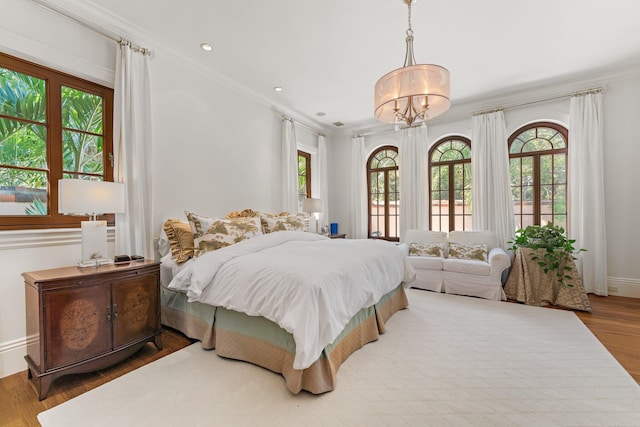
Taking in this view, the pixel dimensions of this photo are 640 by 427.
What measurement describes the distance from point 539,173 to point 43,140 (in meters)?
6.14

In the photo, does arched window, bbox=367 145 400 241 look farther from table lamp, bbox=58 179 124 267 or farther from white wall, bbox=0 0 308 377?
table lamp, bbox=58 179 124 267

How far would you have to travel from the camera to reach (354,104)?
187 inches

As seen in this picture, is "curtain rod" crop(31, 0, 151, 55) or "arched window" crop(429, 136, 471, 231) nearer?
"curtain rod" crop(31, 0, 151, 55)

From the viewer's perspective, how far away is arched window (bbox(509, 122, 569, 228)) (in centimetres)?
426

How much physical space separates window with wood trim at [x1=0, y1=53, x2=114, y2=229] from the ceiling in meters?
0.76

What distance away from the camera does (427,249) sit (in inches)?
171

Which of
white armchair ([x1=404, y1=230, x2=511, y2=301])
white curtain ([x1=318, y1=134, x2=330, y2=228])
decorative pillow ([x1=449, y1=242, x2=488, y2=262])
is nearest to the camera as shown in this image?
white armchair ([x1=404, y1=230, x2=511, y2=301])

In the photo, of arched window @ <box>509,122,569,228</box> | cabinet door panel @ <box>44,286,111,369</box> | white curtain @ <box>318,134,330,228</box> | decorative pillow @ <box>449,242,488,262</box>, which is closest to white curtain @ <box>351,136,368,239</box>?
white curtain @ <box>318,134,330,228</box>

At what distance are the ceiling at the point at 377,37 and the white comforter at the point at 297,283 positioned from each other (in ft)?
6.96

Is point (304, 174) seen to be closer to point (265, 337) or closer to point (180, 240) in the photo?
point (180, 240)

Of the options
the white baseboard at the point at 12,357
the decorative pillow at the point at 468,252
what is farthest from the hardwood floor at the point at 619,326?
the white baseboard at the point at 12,357

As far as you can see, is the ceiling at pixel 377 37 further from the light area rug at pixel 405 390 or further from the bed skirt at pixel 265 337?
the light area rug at pixel 405 390

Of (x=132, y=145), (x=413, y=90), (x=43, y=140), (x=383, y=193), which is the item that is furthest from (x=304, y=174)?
(x=43, y=140)

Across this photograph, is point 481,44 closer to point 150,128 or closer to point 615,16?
point 615,16
